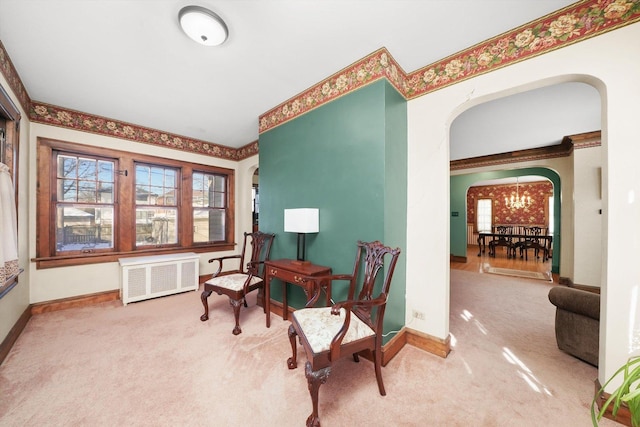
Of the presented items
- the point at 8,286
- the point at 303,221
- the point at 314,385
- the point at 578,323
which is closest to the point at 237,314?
the point at 303,221

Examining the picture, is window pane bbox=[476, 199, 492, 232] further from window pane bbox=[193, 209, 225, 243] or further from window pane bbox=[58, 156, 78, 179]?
window pane bbox=[58, 156, 78, 179]

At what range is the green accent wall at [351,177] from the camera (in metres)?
2.15

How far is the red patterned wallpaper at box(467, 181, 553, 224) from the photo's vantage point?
9.41 meters

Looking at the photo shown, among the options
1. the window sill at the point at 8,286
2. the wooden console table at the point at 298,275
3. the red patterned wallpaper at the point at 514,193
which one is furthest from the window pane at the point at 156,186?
the red patterned wallpaper at the point at 514,193

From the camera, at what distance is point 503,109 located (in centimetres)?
322

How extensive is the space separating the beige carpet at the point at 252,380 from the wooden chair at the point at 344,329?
0.71ft

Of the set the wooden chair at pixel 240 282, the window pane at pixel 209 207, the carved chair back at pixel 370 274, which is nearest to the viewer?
the carved chair back at pixel 370 274

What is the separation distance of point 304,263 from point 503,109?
3339mm

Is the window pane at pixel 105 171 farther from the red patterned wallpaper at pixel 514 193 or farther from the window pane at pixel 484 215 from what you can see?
the window pane at pixel 484 215

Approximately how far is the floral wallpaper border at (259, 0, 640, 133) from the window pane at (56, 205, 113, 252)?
330 cm

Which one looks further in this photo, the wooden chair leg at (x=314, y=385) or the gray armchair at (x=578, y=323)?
the gray armchair at (x=578, y=323)

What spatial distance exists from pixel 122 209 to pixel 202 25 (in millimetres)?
3175

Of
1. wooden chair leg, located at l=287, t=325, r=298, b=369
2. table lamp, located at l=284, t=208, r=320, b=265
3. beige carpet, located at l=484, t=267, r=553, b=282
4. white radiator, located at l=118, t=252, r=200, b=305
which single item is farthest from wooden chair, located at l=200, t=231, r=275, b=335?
beige carpet, located at l=484, t=267, r=553, b=282

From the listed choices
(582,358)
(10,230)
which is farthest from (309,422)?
(10,230)
